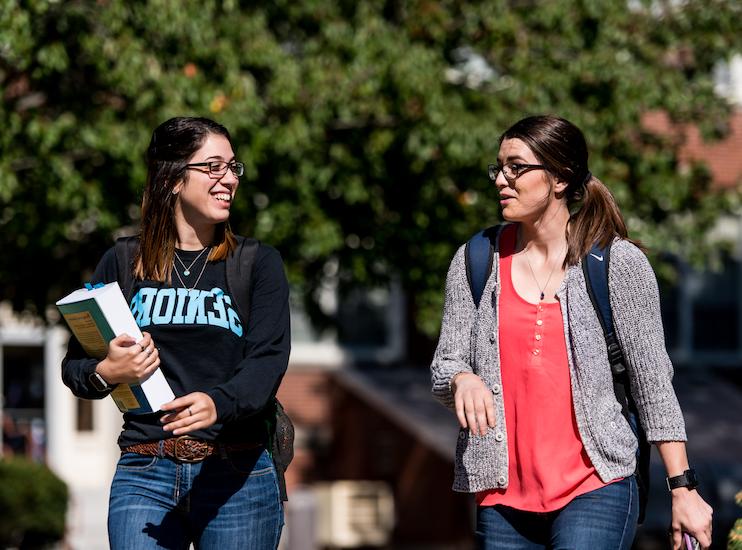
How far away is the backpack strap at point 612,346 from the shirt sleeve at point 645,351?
0.08ft

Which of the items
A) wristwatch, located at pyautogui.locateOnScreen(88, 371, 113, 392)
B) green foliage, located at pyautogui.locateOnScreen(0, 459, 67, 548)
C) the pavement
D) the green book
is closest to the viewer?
the green book

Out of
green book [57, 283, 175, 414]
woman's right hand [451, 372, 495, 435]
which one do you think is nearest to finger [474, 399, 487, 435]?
woman's right hand [451, 372, 495, 435]

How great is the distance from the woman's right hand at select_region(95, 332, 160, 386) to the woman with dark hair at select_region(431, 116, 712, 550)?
2.81 feet

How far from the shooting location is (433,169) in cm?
1022

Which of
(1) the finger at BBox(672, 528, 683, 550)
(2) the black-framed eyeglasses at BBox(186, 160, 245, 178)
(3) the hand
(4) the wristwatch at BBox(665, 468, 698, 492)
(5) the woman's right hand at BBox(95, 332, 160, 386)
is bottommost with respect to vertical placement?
(1) the finger at BBox(672, 528, 683, 550)

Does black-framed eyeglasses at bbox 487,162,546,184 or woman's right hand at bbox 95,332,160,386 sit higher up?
black-framed eyeglasses at bbox 487,162,546,184

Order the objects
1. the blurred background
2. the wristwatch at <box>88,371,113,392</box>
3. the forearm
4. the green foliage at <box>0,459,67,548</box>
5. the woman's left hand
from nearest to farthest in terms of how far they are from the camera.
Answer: the woman's left hand, the wristwatch at <box>88,371,113,392</box>, the forearm, the blurred background, the green foliage at <box>0,459,67,548</box>

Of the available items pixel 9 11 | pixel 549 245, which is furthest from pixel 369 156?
pixel 549 245

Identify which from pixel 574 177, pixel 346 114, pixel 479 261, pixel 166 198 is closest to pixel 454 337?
pixel 479 261

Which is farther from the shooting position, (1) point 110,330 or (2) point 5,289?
(2) point 5,289

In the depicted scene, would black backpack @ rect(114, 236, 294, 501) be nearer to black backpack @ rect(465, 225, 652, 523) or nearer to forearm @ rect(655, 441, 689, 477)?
black backpack @ rect(465, 225, 652, 523)

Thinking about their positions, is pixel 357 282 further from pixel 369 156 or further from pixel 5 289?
pixel 5 289

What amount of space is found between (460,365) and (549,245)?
1.52 ft

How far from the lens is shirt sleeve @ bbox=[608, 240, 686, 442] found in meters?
3.88
